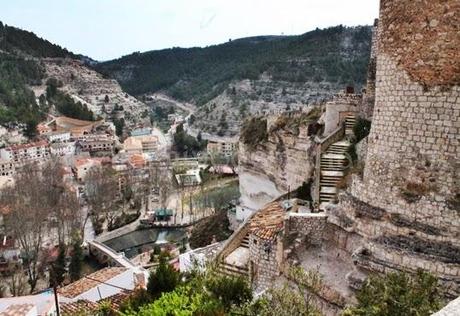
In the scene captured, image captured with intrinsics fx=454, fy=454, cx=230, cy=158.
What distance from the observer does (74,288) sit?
64.2ft

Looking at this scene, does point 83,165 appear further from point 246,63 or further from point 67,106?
point 246,63

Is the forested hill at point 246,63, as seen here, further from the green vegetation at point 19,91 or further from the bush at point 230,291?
the bush at point 230,291

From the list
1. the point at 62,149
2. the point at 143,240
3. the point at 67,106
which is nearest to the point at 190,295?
the point at 143,240

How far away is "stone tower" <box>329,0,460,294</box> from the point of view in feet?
25.7

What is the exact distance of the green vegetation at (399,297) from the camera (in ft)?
20.3

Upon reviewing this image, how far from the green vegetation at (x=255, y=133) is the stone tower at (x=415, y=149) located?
17.7 meters

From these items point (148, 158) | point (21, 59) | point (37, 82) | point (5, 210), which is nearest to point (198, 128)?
point (148, 158)

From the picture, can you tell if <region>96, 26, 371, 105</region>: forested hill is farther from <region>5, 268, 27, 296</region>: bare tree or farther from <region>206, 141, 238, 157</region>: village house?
<region>5, 268, 27, 296</region>: bare tree

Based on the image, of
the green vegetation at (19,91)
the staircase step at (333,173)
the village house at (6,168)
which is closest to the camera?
the staircase step at (333,173)

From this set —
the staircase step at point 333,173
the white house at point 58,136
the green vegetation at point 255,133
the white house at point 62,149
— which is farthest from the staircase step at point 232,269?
the white house at point 58,136

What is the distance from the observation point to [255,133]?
28281 millimetres

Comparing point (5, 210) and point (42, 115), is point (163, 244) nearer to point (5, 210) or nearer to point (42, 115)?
point (5, 210)

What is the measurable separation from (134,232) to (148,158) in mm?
29079

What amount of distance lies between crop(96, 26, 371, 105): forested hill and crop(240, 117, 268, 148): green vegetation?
52419 mm
